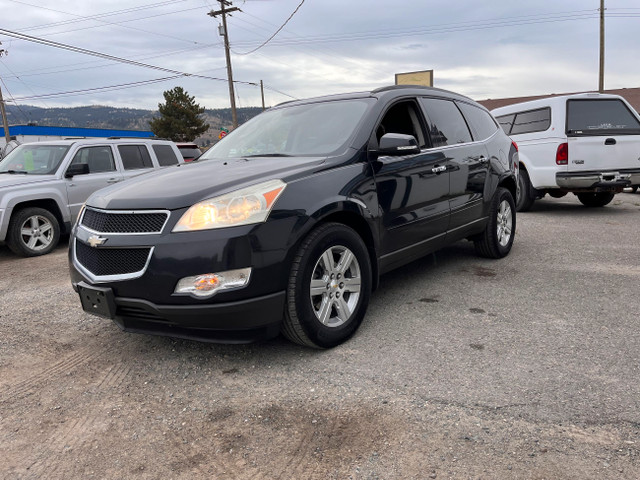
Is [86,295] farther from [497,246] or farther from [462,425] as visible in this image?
[497,246]

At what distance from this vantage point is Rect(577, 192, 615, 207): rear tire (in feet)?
33.1

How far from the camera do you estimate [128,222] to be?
3.03 metres

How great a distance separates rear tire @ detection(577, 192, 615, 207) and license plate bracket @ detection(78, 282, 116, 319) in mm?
9722

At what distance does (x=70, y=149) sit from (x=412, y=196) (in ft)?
19.7

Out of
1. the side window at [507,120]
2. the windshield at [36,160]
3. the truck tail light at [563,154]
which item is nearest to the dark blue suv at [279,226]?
the windshield at [36,160]

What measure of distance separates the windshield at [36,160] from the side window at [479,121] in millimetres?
5988

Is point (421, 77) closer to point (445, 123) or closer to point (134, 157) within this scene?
point (134, 157)

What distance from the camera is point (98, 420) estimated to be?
2633 millimetres

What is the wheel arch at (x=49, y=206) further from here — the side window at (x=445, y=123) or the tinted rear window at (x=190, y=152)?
the side window at (x=445, y=123)

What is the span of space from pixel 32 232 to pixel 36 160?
1251mm

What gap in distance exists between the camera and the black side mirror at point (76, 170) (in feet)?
24.0

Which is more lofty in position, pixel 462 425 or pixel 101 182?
pixel 101 182

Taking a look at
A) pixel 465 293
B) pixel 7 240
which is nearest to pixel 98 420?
pixel 465 293

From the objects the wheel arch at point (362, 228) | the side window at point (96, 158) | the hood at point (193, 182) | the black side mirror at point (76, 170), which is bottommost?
the wheel arch at point (362, 228)
